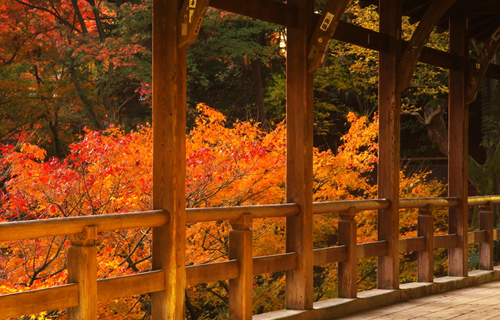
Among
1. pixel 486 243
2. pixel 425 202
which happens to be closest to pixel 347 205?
pixel 425 202

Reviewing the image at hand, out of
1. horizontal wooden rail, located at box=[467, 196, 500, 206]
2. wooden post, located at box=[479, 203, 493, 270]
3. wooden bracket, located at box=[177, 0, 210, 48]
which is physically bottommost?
wooden post, located at box=[479, 203, 493, 270]

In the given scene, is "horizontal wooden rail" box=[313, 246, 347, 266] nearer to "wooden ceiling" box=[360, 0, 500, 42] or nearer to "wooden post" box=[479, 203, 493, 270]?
"wooden ceiling" box=[360, 0, 500, 42]

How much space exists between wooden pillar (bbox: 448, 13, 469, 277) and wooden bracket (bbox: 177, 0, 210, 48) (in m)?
3.90

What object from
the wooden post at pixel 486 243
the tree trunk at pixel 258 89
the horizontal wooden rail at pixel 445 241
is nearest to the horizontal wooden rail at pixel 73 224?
the horizontal wooden rail at pixel 445 241

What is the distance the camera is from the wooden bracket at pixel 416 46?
5.51 meters

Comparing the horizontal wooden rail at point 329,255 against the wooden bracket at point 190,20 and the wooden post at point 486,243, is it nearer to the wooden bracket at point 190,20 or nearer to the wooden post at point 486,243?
the wooden bracket at point 190,20

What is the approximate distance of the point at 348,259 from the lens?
201 inches

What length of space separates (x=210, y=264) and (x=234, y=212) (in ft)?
1.13

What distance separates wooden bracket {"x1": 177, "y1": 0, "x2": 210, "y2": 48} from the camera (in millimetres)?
3488

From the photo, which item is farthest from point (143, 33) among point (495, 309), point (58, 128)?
point (495, 309)

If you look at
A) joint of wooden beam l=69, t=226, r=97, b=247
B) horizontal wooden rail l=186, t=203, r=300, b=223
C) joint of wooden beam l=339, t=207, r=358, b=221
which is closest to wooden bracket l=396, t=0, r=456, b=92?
joint of wooden beam l=339, t=207, r=358, b=221

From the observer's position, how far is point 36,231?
2854mm

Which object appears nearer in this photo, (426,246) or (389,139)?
(389,139)

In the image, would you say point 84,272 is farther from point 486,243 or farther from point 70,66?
point 70,66
